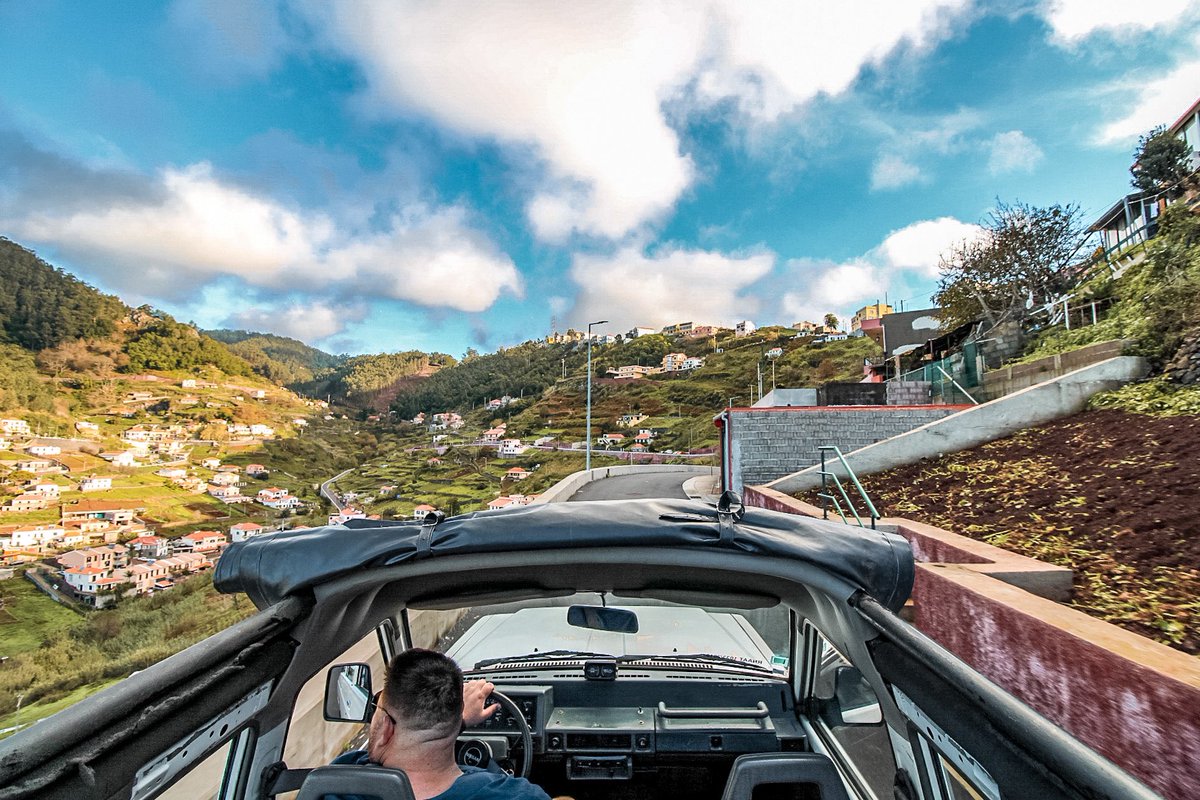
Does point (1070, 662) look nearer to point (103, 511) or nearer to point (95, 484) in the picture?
point (103, 511)

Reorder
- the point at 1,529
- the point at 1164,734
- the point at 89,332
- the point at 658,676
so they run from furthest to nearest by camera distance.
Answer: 1. the point at 89,332
2. the point at 1,529
3. the point at 658,676
4. the point at 1164,734

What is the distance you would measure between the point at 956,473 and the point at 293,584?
36.1 ft

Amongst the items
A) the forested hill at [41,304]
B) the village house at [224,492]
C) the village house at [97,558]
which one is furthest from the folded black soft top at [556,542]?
the forested hill at [41,304]

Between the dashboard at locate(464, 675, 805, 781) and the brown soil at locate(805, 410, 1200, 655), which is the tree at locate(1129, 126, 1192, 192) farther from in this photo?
the dashboard at locate(464, 675, 805, 781)

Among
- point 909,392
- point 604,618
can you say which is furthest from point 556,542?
point 909,392

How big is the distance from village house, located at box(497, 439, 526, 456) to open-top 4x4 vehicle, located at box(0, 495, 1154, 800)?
50022mm

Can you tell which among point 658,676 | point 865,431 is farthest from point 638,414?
point 658,676

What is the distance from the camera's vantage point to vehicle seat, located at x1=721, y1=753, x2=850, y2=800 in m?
1.83

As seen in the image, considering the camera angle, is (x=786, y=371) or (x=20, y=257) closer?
(x=20, y=257)

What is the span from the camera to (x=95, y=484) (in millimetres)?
31906

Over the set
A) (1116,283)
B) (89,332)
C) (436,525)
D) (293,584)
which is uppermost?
(89,332)

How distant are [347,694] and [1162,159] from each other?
42084 mm

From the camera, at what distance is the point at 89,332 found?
42812 mm

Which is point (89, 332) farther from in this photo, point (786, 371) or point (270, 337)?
point (786, 371)
